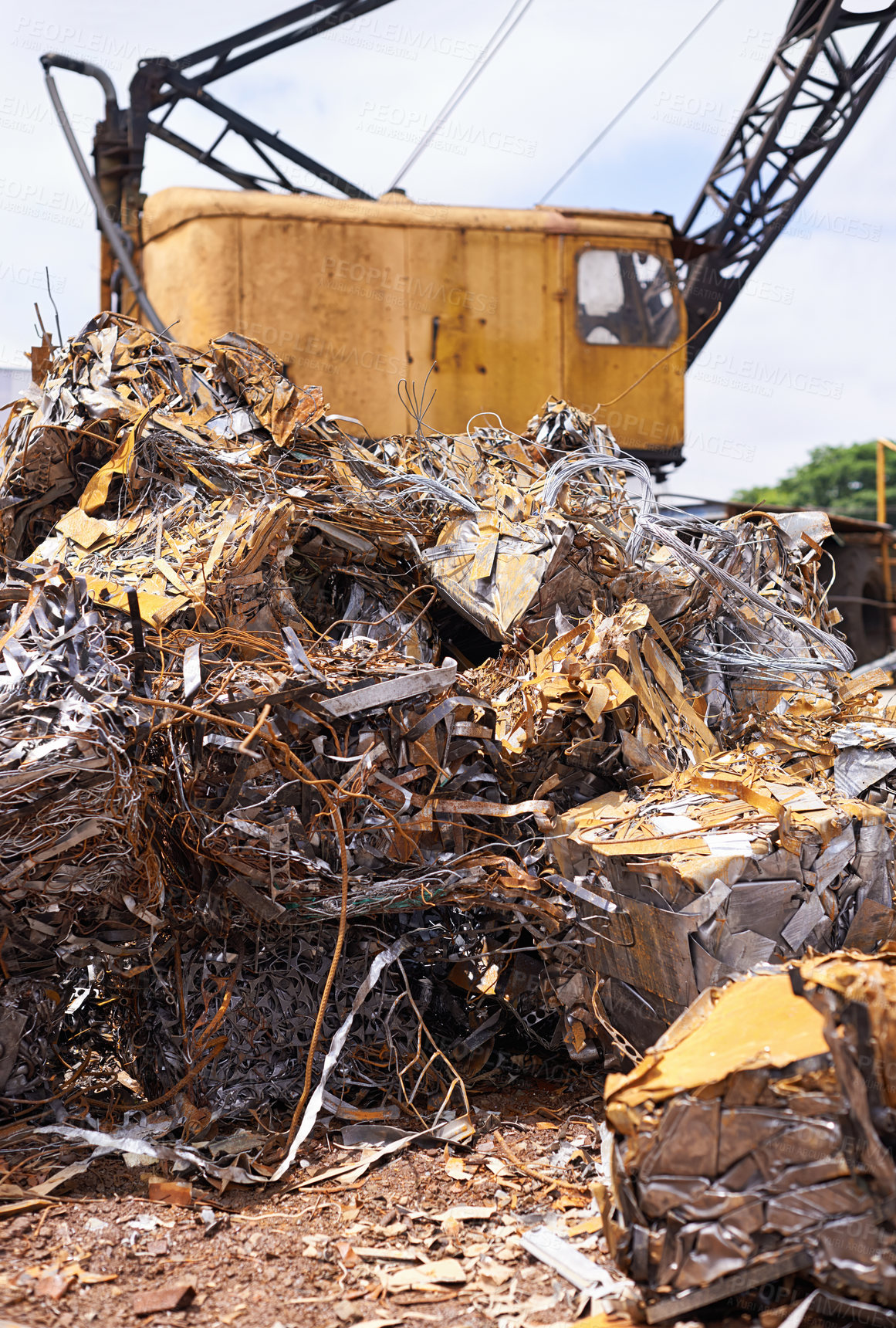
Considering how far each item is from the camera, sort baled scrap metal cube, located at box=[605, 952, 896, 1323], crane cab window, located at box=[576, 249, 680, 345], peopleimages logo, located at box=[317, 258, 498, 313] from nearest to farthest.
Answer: baled scrap metal cube, located at box=[605, 952, 896, 1323], peopleimages logo, located at box=[317, 258, 498, 313], crane cab window, located at box=[576, 249, 680, 345]

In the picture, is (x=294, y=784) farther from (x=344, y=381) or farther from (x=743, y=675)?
(x=344, y=381)

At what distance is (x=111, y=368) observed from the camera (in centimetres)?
452

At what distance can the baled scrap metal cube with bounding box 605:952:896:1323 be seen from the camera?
79.5 inches

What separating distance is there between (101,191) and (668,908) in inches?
322

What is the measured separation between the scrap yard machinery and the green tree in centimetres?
3049

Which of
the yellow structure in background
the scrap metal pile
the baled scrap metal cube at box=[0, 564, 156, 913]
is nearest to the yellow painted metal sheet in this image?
the scrap metal pile

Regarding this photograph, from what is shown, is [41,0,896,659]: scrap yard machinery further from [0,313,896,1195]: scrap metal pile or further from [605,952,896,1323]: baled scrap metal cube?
[605,952,896,1323]: baled scrap metal cube

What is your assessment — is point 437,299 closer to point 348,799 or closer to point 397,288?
point 397,288

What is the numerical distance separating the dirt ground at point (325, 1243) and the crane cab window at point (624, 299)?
705cm

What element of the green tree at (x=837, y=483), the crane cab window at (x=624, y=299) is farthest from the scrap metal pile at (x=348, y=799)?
the green tree at (x=837, y=483)

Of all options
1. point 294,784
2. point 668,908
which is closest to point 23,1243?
point 294,784

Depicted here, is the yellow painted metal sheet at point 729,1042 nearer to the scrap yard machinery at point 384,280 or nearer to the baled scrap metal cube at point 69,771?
the baled scrap metal cube at point 69,771

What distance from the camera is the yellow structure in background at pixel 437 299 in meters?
8.19

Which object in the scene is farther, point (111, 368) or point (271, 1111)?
point (111, 368)
